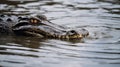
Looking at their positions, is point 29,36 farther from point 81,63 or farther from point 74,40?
point 81,63

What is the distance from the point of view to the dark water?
5.98 meters

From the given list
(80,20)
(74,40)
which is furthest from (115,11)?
(74,40)

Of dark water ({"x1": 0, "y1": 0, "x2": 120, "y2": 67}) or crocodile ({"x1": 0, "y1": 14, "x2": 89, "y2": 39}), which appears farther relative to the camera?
crocodile ({"x1": 0, "y1": 14, "x2": 89, "y2": 39})

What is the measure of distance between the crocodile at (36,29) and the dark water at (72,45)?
0.70 feet

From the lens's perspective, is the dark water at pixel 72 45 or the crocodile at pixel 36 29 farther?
the crocodile at pixel 36 29

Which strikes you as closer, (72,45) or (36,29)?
(72,45)

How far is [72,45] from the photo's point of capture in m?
7.19

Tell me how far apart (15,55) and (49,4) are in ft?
23.0

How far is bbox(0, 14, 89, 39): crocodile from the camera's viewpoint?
308 inches

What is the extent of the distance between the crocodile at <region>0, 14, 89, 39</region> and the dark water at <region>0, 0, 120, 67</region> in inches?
8.4

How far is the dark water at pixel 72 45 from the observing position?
19.6 feet

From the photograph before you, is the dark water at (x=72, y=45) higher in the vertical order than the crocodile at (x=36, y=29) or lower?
lower

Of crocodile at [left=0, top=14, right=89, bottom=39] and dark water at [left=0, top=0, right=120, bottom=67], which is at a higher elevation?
crocodile at [left=0, top=14, right=89, bottom=39]

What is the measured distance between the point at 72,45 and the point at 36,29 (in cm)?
124
